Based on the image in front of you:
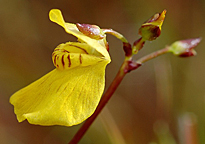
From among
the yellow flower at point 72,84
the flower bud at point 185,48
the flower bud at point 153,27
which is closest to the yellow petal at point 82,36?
the yellow flower at point 72,84

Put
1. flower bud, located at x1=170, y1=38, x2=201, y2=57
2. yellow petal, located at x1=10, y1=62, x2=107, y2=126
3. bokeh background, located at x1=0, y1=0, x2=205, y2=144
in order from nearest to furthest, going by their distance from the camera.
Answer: yellow petal, located at x1=10, y1=62, x2=107, y2=126, flower bud, located at x1=170, y1=38, x2=201, y2=57, bokeh background, located at x1=0, y1=0, x2=205, y2=144

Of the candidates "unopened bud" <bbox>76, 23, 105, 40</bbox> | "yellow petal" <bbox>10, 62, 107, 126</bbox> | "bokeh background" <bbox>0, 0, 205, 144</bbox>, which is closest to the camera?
"yellow petal" <bbox>10, 62, 107, 126</bbox>

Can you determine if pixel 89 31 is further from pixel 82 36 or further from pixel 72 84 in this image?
pixel 72 84

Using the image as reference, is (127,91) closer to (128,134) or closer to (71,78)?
(128,134)

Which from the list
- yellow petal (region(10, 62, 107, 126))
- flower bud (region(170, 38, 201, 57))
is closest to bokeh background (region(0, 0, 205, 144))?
flower bud (region(170, 38, 201, 57))

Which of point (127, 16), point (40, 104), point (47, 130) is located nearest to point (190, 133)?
point (40, 104)

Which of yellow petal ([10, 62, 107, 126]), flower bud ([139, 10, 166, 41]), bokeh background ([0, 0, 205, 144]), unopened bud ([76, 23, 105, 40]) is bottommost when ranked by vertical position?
bokeh background ([0, 0, 205, 144])

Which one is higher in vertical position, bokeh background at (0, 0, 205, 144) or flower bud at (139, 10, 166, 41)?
flower bud at (139, 10, 166, 41)

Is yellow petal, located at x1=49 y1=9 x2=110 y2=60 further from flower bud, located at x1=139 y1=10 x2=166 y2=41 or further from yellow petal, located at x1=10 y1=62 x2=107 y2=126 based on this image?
flower bud, located at x1=139 y1=10 x2=166 y2=41

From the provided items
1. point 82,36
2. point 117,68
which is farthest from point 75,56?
point 117,68
